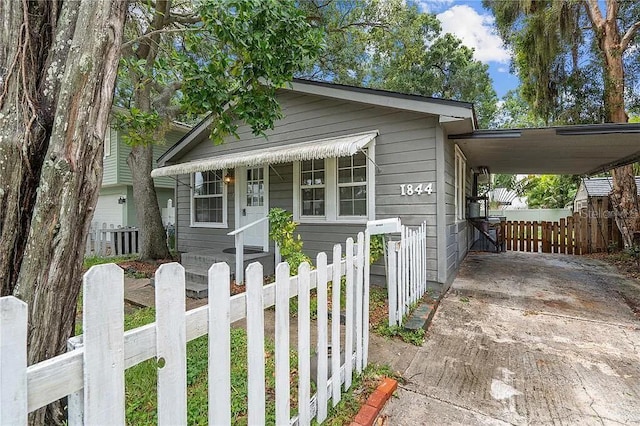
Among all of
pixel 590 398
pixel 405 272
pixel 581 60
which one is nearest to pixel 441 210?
pixel 405 272

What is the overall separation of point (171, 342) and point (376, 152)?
16.7ft

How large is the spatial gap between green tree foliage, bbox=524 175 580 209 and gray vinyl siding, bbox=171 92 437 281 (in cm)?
1895

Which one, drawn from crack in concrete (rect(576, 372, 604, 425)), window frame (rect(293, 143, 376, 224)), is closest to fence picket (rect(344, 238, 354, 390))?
crack in concrete (rect(576, 372, 604, 425))

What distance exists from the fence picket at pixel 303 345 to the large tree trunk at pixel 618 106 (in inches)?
A: 422

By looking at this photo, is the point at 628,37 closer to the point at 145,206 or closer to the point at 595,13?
the point at 595,13

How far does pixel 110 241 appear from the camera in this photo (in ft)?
30.7

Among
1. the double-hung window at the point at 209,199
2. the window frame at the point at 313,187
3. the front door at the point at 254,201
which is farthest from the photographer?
the double-hung window at the point at 209,199

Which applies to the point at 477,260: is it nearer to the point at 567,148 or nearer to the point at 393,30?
the point at 567,148

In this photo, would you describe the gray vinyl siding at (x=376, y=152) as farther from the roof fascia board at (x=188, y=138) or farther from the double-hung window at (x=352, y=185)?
the roof fascia board at (x=188, y=138)

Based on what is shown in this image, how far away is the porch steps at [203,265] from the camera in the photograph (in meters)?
5.30

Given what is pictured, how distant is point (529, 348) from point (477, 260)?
17.9 ft

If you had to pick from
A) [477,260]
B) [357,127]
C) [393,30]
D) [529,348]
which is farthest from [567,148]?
[393,30]

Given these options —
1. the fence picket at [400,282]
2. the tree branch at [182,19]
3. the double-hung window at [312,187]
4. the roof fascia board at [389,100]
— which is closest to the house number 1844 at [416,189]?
the roof fascia board at [389,100]

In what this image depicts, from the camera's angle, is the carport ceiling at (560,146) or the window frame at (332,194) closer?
the carport ceiling at (560,146)
